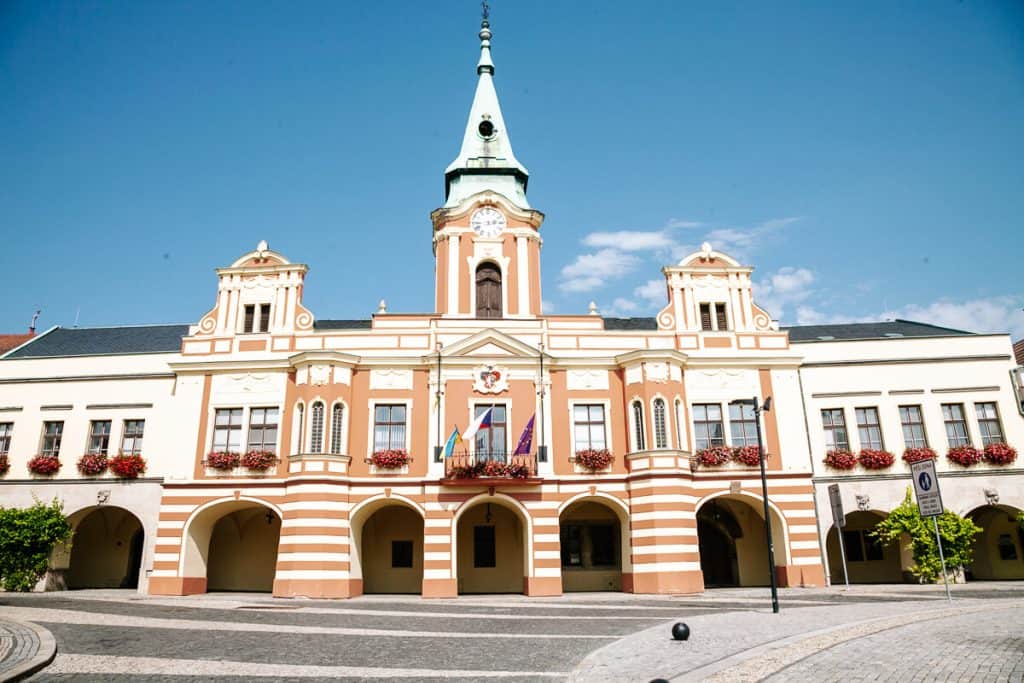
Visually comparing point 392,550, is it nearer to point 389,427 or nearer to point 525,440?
point 389,427

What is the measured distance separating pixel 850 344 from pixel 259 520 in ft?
88.9

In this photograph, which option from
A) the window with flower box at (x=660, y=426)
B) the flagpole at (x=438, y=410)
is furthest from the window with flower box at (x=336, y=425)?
the window with flower box at (x=660, y=426)

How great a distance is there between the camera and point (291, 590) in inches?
1041

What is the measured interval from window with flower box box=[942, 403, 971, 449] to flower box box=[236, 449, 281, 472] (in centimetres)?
2785

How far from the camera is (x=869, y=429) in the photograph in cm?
3045

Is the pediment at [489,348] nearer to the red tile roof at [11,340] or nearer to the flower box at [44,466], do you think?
the flower box at [44,466]

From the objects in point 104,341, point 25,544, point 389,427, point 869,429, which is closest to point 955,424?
point 869,429

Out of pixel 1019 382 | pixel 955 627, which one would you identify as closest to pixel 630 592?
pixel 955 627

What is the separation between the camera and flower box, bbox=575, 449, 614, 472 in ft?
94.5

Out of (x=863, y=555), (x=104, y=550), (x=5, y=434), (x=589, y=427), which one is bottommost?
(x=863, y=555)

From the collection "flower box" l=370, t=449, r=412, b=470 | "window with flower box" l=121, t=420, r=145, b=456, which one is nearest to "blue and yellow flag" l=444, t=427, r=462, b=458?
"flower box" l=370, t=449, r=412, b=470

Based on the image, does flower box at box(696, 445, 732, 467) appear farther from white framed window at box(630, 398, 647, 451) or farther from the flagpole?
the flagpole

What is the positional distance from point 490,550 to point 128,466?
50.1ft

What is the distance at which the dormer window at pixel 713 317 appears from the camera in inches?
1249
